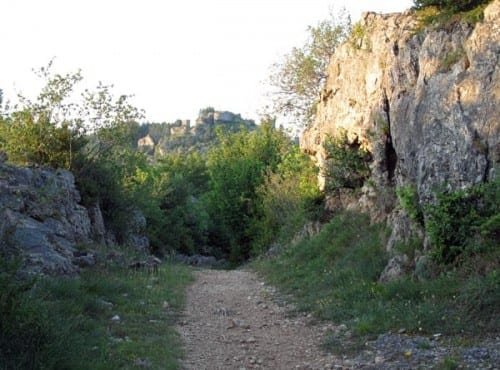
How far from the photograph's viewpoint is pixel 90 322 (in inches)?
345

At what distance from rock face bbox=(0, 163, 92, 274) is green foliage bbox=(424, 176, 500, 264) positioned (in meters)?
7.48

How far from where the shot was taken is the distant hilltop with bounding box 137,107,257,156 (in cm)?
12125

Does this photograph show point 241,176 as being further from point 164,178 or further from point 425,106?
point 425,106

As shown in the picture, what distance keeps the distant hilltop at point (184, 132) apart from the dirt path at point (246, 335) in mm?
100045

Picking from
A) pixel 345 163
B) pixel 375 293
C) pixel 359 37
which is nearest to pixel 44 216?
pixel 375 293

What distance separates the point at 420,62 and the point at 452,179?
3706 millimetres

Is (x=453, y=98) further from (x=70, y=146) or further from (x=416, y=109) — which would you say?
(x=70, y=146)

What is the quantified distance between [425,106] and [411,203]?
2.29m

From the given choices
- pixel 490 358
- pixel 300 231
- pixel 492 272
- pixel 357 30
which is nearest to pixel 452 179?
pixel 492 272

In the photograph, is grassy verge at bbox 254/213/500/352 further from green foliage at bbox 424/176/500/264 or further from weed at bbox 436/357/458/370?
weed at bbox 436/357/458/370

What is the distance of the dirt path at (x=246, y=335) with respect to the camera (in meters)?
8.05

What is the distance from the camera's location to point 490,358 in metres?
6.85

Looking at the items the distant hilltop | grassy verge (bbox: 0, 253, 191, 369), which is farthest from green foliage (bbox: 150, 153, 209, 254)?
the distant hilltop

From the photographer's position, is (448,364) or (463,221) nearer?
(448,364)
